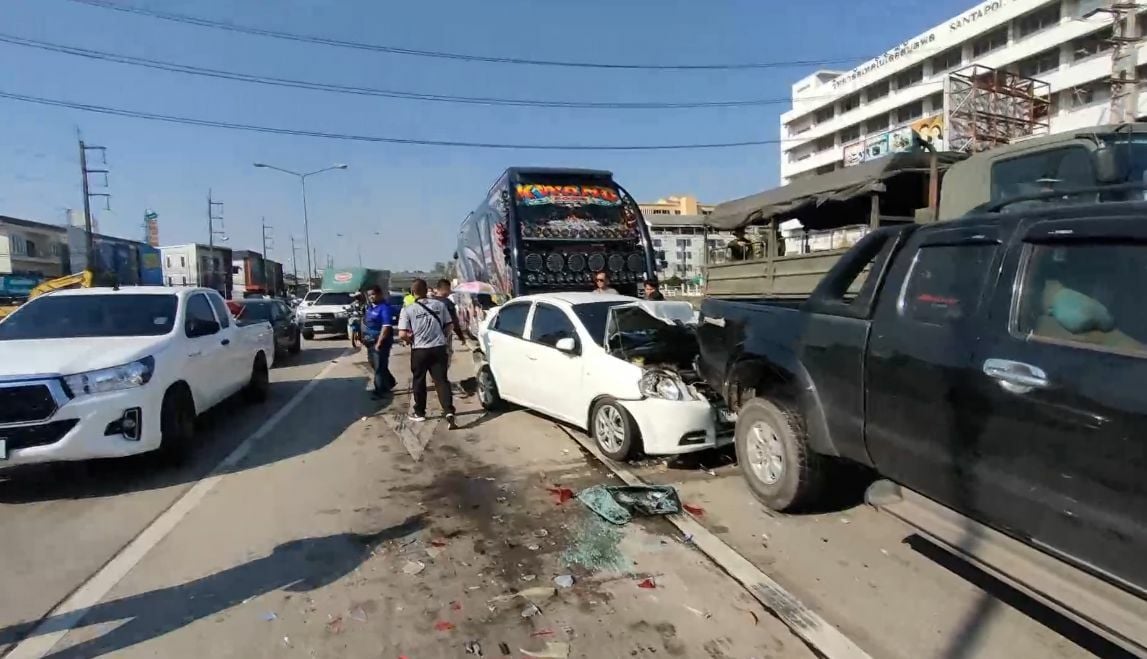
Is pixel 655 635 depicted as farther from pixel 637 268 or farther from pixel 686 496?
pixel 637 268

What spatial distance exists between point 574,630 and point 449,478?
2866 millimetres

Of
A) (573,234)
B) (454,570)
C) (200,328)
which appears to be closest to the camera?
(454,570)

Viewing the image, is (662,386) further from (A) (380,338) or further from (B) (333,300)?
(B) (333,300)

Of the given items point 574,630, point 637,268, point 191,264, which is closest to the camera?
point 574,630

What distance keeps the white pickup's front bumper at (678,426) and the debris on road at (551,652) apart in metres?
2.72

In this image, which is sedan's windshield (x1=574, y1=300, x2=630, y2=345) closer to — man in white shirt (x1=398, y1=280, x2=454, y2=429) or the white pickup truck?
man in white shirt (x1=398, y1=280, x2=454, y2=429)

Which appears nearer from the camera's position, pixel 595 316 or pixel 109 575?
pixel 109 575

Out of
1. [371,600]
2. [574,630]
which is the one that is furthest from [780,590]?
[371,600]

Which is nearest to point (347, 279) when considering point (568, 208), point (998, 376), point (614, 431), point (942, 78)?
point (568, 208)

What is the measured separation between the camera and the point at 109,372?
224 inches

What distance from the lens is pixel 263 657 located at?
10.3 ft

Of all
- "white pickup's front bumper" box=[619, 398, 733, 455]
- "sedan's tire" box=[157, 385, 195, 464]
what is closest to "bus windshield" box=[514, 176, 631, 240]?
"sedan's tire" box=[157, 385, 195, 464]

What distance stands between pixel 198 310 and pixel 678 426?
5827 mm

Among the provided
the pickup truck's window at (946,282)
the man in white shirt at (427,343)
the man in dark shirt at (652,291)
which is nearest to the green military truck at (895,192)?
the man in dark shirt at (652,291)
